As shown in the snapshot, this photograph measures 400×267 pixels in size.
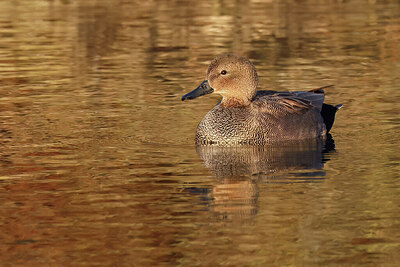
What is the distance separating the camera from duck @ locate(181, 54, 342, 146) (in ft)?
39.6

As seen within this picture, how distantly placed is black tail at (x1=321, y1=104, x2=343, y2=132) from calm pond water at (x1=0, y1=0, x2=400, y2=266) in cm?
15

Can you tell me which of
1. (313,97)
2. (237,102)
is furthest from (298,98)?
(237,102)

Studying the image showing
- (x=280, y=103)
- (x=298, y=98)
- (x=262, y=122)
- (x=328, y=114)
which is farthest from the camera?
(x=328, y=114)

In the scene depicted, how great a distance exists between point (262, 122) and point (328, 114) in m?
1.52

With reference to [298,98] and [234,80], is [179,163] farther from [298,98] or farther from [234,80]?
[298,98]

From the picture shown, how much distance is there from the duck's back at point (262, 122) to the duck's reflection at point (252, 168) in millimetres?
130

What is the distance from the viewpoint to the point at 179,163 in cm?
1095

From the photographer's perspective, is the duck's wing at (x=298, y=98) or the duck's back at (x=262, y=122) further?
the duck's wing at (x=298, y=98)

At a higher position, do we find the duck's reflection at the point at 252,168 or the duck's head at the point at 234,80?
the duck's head at the point at 234,80

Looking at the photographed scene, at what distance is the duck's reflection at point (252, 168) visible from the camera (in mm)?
9023

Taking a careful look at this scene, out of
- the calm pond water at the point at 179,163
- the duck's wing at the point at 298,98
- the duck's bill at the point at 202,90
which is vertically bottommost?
the calm pond water at the point at 179,163

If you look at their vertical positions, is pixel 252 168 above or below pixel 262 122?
below

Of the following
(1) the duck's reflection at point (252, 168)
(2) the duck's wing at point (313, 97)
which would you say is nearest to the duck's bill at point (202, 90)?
(1) the duck's reflection at point (252, 168)

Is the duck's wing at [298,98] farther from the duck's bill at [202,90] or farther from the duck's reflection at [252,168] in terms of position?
the duck's bill at [202,90]
